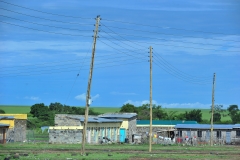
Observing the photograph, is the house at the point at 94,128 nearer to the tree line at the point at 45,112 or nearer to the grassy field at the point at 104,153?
the grassy field at the point at 104,153

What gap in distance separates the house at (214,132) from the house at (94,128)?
8663 mm

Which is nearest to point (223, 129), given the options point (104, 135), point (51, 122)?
point (104, 135)

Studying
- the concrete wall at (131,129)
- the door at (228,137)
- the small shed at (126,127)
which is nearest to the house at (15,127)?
the small shed at (126,127)

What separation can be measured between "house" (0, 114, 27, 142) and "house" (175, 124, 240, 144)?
27.0 metres

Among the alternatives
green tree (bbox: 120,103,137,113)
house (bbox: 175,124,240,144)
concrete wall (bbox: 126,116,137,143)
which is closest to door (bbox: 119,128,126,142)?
concrete wall (bbox: 126,116,137,143)

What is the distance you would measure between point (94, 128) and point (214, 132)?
22494 millimetres

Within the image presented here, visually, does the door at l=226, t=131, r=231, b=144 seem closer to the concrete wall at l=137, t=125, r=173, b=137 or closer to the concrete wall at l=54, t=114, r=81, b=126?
the concrete wall at l=137, t=125, r=173, b=137

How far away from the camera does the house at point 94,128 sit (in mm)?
75438

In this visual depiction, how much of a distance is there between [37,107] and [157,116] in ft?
95.9

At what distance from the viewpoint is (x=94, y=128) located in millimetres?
80375

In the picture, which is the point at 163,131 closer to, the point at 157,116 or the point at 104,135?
the point at 104,135

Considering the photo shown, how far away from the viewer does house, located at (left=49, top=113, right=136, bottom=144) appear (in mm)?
75438

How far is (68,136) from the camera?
248 ft

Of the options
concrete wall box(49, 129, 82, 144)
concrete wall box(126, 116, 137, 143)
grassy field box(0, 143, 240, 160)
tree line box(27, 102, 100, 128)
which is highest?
tree line box(27, 102, 100, 128)
